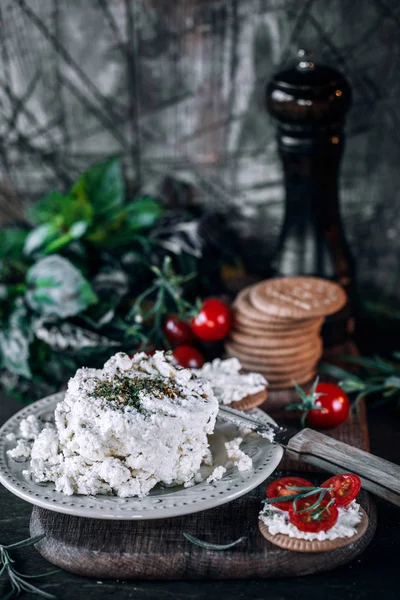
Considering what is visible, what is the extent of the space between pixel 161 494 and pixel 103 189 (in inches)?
57.4

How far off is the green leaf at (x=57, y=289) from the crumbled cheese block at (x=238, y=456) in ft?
2.56

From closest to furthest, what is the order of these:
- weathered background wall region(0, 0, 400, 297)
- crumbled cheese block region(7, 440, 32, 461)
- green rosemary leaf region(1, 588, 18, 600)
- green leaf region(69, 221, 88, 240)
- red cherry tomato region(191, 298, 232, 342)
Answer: green rosemary leaf region(1, 588, 18, 600), crumbled cheese block region(7, 440, 32, 461), red cherry tomato region(191, 298, 232, 342), green leaf region(69, 221, 88, 240), weathered background wall region(0, 0, 400, 297)

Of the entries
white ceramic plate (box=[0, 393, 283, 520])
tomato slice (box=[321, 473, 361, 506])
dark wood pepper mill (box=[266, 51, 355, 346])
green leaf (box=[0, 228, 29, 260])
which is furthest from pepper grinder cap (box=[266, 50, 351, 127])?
tomato slice (box=[321, 473, 361, 506])

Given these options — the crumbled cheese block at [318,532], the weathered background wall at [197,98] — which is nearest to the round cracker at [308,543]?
the crumbled cheese block at [318,532]

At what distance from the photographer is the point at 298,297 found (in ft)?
7.55

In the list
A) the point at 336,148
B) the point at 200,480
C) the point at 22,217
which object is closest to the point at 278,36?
the point at 336,148

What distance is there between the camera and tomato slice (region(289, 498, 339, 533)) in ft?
5.15

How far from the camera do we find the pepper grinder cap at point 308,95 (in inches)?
94.4

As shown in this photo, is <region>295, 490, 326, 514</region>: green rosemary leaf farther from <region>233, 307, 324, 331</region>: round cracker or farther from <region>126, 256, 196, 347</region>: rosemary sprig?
<region>126, 256, 196, 347</region>: rosemary sprig

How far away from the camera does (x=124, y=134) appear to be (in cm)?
298

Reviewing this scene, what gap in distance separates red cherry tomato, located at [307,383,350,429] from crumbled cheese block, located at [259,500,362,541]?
38 centimetres

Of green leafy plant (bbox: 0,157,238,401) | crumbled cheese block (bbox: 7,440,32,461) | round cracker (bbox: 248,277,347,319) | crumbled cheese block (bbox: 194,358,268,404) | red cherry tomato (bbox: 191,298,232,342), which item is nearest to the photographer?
crumbled cheese block (bbox: 7,440,32,461)

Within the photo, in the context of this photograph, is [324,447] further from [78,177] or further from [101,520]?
[78,177]

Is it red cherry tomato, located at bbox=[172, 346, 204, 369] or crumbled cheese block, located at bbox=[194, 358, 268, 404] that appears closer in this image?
crumbled cheese block, located at bbox=[194, 358, 268, 404]
